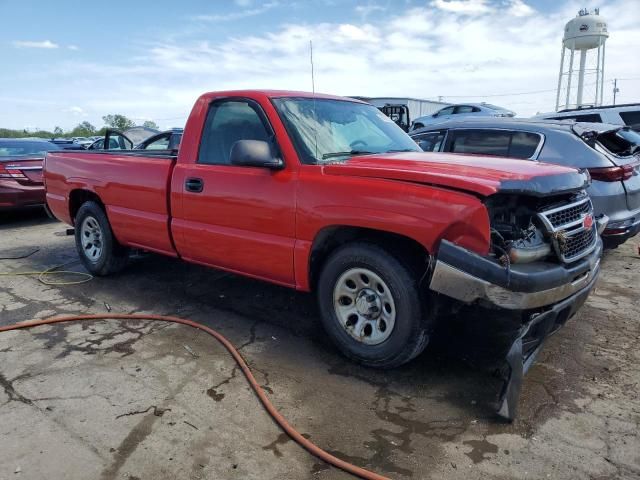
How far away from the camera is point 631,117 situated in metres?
10.2

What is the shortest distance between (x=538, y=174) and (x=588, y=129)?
3029 millimetres

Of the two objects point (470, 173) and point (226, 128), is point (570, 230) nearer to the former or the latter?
point (470, 173)

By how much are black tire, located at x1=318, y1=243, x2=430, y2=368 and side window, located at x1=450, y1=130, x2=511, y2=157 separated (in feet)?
10.5

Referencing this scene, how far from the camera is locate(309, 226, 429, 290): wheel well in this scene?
3174 mm

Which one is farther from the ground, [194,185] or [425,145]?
[425,145]

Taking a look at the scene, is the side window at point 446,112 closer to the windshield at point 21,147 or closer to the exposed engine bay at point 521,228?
the windshield at point 21,147

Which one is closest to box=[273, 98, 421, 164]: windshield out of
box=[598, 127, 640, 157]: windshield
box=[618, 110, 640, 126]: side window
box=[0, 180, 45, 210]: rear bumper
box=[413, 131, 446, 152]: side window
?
box=[413, 131, 446, 152]: side window

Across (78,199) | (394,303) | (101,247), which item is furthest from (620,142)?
(78,199)

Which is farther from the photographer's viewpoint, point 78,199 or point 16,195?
point 16,195

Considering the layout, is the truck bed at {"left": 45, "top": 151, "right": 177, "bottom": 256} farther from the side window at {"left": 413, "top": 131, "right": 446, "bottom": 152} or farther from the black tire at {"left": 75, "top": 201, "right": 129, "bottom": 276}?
the side window at {"left": 413, "top": 131, "right": 446, "bottom": 152}

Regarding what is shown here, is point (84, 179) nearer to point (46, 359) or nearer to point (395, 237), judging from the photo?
point (46, 359)

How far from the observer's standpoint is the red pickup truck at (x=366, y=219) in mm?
2834

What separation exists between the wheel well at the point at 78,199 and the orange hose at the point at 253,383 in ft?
5.34

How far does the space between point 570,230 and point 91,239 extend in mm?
4895
